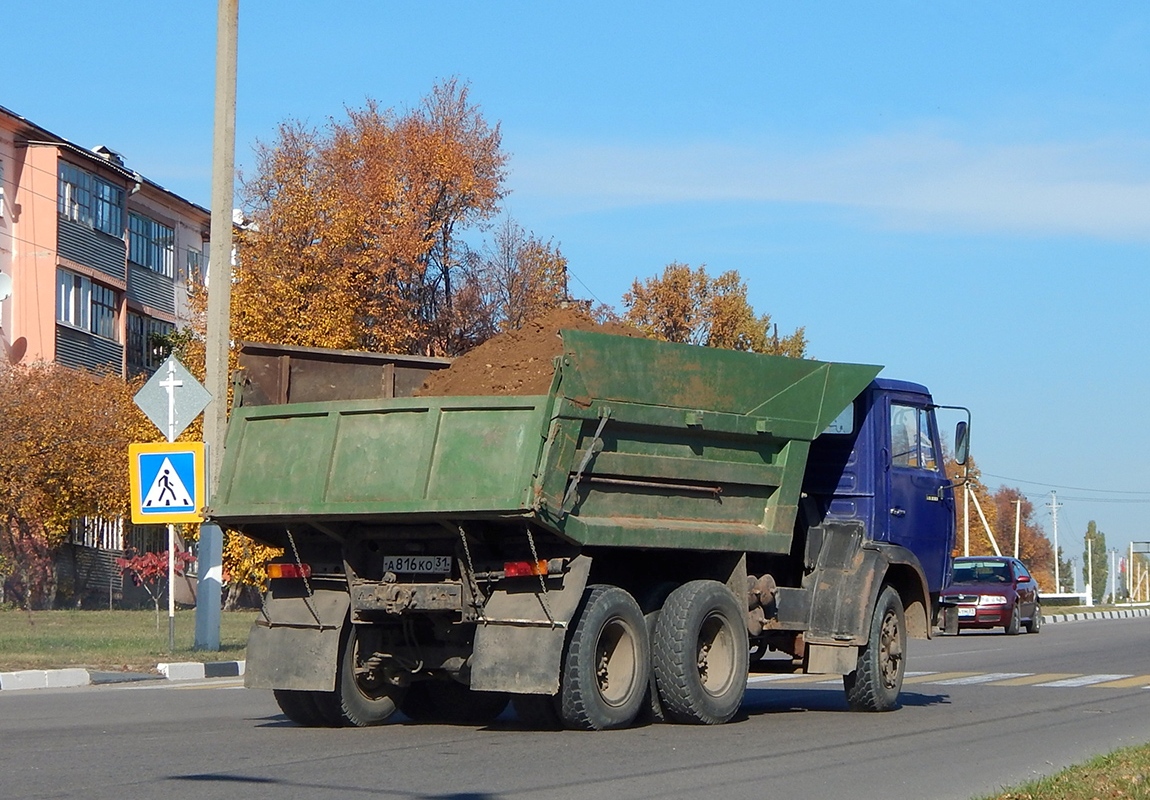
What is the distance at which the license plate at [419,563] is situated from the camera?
433 inches

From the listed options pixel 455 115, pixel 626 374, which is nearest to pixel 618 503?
pixel 626 374

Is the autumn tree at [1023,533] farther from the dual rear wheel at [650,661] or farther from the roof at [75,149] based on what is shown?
the dual rear wheel at [650,661]

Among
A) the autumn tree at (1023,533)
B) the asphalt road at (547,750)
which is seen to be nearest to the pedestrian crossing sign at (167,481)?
the asphalt road at (547,750)

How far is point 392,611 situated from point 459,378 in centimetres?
173

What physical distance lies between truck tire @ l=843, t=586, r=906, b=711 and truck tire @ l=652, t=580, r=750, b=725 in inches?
54.6

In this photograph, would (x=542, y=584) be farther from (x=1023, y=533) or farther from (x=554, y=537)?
(x=1023, y=533)

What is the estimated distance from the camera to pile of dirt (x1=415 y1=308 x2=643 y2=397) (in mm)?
10938

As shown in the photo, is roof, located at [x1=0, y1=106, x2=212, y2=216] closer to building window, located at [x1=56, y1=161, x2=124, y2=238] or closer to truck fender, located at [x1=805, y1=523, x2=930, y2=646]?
building window, located at [x1=56, y1=161, x2=124, y2=238]

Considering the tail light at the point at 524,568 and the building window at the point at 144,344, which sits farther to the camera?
the building window at the point at 144,344

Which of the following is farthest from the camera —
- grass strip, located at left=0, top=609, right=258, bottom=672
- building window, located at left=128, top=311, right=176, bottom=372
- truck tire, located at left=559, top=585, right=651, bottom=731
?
building window, located at left=128, top=311, right=176, bottom=372

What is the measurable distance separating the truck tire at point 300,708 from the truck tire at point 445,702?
106 cm

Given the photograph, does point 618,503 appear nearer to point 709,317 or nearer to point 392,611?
point 392,611

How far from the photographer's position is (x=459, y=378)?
452 inches

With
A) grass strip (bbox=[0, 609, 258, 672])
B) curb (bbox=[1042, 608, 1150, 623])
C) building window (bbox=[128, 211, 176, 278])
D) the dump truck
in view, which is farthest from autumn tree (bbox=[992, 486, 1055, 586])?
the dump truck
